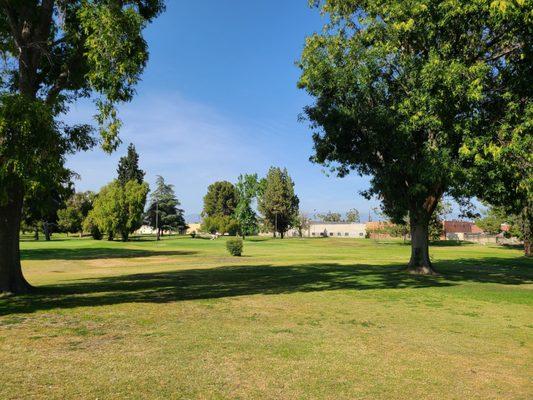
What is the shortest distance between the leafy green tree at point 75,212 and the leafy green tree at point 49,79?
83886 mm

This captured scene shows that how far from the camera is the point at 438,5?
52.0ft

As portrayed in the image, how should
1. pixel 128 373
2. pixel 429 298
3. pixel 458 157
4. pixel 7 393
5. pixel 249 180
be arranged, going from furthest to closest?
pixel 249 180 < pixel 458 157 < pixel 429 298 < pixel 128 373 < pixel 7 393

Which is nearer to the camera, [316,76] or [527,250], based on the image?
[316,76]

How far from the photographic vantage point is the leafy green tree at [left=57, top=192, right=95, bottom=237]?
94.4 meters

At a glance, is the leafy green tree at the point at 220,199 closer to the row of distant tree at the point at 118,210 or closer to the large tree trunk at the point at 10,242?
the row of distant tree at the point at 118,210

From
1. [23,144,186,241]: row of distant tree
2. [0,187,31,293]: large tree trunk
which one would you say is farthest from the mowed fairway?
[23,144,186,241]: row of distant tree

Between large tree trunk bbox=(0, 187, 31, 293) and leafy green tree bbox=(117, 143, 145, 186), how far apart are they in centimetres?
8077

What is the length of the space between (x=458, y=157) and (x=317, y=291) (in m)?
8.43

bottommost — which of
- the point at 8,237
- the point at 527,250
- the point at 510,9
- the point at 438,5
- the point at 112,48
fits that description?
the point at 527,250

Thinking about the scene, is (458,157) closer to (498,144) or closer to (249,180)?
(498,144)

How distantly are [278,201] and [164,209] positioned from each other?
30.9 m

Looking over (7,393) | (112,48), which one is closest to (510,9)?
(112,48)

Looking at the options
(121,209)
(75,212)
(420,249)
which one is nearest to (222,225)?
(75,212)

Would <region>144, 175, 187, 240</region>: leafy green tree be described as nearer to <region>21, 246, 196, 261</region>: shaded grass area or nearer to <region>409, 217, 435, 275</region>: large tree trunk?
<region>21, 246, 196, 261</region>: shaded grass area
